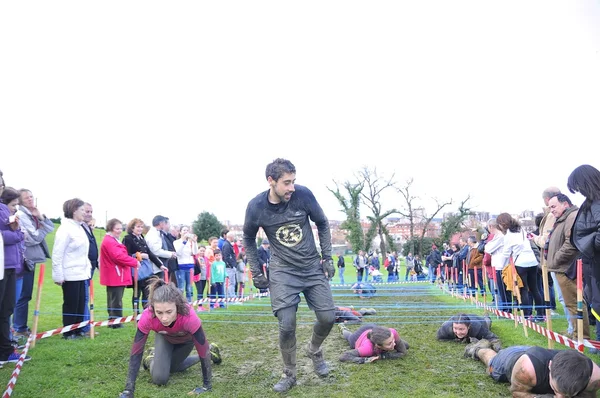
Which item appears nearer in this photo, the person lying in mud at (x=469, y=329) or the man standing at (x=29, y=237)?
the person lying in mud at (x=469, y=329)

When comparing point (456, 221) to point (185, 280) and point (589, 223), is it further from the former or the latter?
point (589, 223)

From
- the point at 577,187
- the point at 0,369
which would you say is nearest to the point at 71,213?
the point at 0,369

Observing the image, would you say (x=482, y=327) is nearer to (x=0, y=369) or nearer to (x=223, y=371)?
(x=223, y=371)

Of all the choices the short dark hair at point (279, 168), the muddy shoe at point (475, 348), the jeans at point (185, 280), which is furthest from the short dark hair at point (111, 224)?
the muddy shoe at point (475, 348)

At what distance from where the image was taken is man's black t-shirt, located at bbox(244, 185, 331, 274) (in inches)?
206

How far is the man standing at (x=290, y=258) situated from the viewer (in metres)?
5.11

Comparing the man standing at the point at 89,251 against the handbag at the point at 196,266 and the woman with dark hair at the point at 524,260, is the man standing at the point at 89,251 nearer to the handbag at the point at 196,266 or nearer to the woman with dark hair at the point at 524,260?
the handbag at the point at 196,266

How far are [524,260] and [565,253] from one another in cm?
291

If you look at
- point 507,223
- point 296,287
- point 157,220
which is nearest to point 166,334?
point 296,287

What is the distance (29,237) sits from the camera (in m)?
7.23

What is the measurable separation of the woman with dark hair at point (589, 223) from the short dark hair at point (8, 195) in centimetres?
684

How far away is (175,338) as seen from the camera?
208 inches

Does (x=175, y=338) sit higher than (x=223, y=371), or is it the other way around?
(x=175, y=338)

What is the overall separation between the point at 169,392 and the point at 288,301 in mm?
1496
